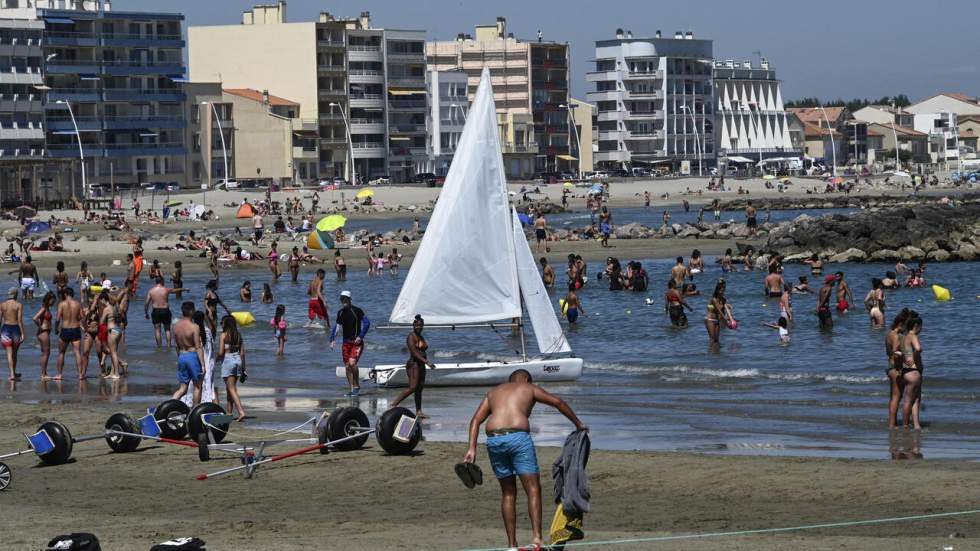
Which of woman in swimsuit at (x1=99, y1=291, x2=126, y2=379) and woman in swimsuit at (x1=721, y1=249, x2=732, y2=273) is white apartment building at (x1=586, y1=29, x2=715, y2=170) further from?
woman in swimsuit at (x1=99, y1=291, x2=126, y2=379)

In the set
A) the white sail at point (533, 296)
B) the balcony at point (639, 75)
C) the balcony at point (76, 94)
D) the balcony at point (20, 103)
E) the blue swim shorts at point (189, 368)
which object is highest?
the balcony at point (639, 75)

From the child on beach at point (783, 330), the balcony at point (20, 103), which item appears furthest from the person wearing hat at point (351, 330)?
the balcony at point (20, 103)

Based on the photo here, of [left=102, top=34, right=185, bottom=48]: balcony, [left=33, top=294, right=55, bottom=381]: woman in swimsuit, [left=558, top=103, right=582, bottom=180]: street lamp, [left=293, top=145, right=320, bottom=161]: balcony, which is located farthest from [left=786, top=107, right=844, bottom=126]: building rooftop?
[left=33, top=294, right=55, bottom=381]: woman in swimsuit

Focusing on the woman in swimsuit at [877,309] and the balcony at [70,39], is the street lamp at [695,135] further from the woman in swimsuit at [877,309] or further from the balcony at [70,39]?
the woman in swimsuit at [877,309]

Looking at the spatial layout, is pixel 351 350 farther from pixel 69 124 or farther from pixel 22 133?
pixel 69 124

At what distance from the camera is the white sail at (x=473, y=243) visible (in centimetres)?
2192

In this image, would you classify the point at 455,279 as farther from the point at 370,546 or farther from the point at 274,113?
the point at 274,113

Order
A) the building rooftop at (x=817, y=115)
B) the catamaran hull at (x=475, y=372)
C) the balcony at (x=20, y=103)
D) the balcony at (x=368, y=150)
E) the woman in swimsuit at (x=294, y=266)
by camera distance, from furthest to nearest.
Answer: the building rooftop at (x=817, y=115)
the balcony at (x=368, y=150)
the balcony at (x=20, y=103)
the woman in swimsuit at (x=294, y=266)
the catamaran hull at (x=475, y=372)

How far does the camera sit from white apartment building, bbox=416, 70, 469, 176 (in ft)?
431

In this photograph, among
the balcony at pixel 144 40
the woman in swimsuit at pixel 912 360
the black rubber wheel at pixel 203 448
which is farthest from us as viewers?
the balcony at pixel 144 40

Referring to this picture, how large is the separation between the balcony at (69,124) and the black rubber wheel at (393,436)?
8905 centimetres

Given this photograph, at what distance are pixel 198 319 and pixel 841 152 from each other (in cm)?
17620

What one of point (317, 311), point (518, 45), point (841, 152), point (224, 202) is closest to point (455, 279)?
point (317, 311)

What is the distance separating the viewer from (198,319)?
18.3m
